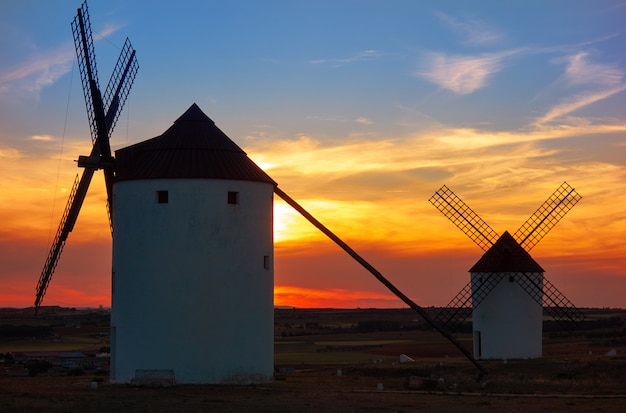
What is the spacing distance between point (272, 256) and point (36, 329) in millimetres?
92018

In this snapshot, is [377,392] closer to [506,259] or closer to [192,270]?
[192,270]

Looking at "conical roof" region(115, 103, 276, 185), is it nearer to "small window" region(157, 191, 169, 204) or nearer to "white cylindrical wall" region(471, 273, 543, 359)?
"small window" region(157, 191, 169, 204)

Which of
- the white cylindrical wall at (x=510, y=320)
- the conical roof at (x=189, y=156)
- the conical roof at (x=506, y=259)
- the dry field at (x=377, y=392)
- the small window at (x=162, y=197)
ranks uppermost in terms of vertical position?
the conical roof at (x=189, y=156)

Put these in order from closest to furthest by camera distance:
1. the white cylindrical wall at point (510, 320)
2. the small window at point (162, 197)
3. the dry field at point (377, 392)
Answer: the dry field at point (377, 392), the small window at point (162, 197), the white cylindrical wall at point (510, 320)

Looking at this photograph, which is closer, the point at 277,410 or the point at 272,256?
the point at 277,410

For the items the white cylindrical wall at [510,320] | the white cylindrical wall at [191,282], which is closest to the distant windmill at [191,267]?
the white cylindrical wall at [191,282]

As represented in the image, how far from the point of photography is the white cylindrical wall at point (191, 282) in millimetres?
35062

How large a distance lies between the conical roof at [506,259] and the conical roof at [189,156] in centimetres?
1899

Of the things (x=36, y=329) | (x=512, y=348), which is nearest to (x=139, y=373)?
(x=512, y=348)

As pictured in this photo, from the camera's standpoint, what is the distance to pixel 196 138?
1464 inches

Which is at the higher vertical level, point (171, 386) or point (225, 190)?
point (225, 190)

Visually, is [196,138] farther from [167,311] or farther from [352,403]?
[352,403]

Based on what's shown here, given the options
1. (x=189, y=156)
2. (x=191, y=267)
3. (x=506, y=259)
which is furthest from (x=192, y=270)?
(x=506, y=259)

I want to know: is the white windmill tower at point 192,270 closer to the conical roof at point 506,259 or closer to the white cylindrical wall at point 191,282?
the white cylindrical wall at point 191,282
